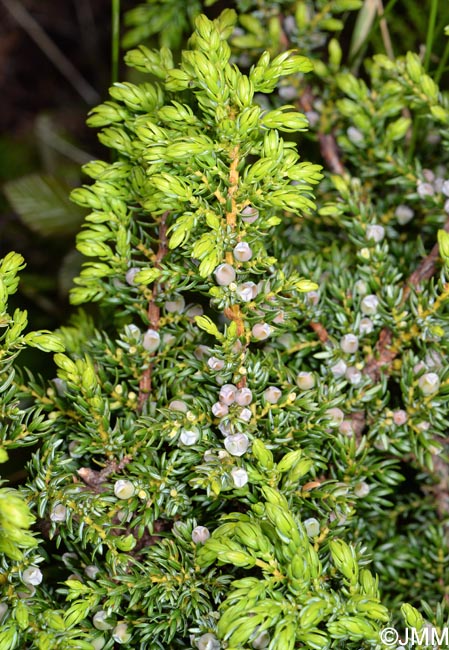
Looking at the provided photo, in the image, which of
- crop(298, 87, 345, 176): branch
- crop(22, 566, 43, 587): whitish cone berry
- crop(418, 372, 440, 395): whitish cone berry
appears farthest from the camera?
crop(298, 87, 345, 176): branch

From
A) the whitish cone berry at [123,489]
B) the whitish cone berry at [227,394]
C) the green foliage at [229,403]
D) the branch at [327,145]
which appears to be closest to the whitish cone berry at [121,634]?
the green foliage at [229,403]

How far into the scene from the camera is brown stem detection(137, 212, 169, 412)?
725mm

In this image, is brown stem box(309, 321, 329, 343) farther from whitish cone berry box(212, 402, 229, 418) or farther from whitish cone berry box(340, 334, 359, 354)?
whitish cone berry box(212, 402, 229, 418)

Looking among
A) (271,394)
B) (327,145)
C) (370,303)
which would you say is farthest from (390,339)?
(327,145)

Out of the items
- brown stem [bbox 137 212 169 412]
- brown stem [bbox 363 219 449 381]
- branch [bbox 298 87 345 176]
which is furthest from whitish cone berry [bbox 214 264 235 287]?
branch [bbox 298 87 345 176]

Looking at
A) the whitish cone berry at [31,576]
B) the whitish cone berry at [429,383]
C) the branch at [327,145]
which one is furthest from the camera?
the branch at [327,145]

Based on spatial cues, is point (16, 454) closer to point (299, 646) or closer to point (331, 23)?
point (299, 646)

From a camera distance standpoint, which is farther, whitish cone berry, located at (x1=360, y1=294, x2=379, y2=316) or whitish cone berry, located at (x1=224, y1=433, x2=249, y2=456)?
whitish cone berry, located at (x1=360, y1=294, x2=379, y2=316)

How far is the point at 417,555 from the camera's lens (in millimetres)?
806

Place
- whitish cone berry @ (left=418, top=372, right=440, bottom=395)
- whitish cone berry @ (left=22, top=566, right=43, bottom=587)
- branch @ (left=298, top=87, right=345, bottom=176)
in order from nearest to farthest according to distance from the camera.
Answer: whitish cone berry @ (left=22, top=566, right=43, bottom=587) < whitish cone berry @ (left=418, top=372, right=440, bottom=395) < branch @ (left=298, top=87, right=345, bottom=176)

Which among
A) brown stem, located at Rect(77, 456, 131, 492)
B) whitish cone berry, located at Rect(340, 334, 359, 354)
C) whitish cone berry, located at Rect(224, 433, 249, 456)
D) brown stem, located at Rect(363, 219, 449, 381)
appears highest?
brown stem, located at Rect(77, 456, 131, 492)

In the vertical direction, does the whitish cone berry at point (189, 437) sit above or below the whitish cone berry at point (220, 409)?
above

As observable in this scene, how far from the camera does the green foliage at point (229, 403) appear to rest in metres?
0.60

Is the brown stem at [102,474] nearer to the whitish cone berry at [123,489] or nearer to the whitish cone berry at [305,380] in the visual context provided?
the whitish cone berry at [123,489]
